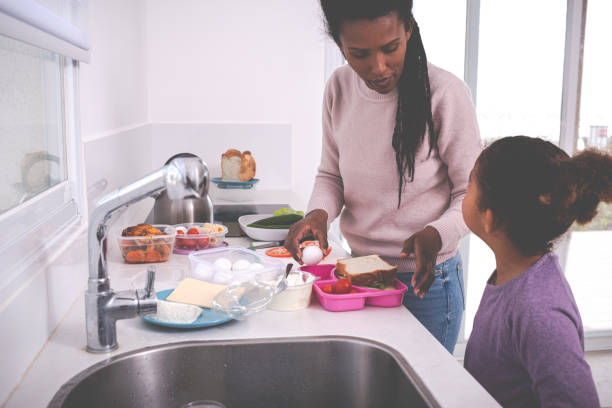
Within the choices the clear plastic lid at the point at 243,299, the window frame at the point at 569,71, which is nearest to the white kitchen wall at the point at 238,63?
the window frame at the point at 569,71

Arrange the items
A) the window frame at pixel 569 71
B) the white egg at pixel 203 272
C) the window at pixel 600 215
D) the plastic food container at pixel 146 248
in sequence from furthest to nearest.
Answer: the window at pixel 600 215
the window frame at pixel 569 71
the plastic food container at pixel 146 248
the white egg at pixel 203 272

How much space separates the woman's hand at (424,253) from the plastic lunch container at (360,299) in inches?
1.9

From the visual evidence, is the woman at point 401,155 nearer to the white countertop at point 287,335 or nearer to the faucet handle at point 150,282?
the white countertop at point 287,335

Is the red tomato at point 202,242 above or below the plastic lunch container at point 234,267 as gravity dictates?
below

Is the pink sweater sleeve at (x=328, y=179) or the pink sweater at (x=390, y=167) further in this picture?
the pink sweater sleeve at (x=328, y=179)

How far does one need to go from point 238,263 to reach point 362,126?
508mm

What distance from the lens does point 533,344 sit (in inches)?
33.6

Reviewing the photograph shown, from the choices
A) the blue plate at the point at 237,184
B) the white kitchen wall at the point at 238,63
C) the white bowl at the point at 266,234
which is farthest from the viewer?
the white kitchen wall at the point at 238,63

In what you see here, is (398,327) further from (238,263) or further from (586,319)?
(586,319)

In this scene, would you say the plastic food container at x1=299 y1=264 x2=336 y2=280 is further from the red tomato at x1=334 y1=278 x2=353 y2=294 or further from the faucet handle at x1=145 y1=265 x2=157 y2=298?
the faucet handle at x1=145 y1=265 x2=157 y2=298

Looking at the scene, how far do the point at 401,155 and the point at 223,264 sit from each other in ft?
1.69

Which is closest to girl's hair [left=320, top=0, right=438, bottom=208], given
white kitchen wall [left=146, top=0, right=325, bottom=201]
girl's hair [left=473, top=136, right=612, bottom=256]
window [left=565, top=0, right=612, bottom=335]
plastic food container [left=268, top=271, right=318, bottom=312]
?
girl's hair [left=473, top=136, right=612, bottom=256]

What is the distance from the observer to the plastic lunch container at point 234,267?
1100 mm

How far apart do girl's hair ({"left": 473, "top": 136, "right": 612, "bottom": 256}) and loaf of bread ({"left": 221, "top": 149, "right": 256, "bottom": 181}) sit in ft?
5.38
